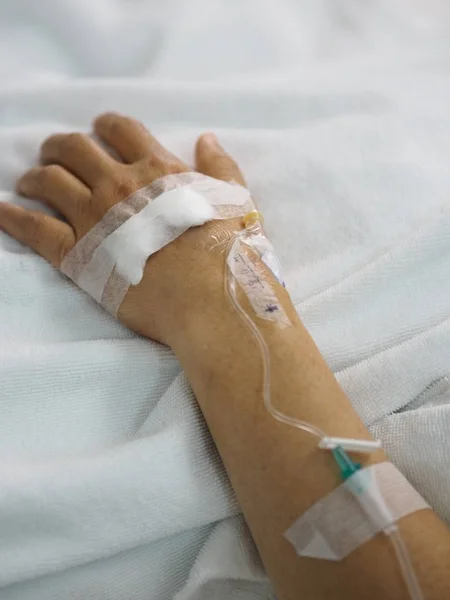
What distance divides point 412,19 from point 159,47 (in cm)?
58

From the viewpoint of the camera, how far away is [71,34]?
1.19 m

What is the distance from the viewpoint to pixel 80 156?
3.26 feet

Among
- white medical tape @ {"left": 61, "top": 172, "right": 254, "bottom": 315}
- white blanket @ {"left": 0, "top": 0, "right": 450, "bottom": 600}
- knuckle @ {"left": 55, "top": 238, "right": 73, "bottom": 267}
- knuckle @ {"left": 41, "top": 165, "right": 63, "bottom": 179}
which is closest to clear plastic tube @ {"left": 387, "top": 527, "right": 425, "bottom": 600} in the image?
white blanket @ {"left": 0, "top": 0, "right": 450, "bottom": 600}

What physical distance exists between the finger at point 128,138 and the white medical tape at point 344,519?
605 millimetres

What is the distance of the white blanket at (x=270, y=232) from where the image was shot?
68cm

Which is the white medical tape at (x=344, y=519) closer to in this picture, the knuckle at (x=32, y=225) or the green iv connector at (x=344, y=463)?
the green iv connector at (x=344, y=463)

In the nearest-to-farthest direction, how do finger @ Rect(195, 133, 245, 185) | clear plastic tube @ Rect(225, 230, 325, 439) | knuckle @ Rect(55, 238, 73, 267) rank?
clear plastic tube @ Rect(225, 230, 325, 439), knuckle @ Rect(55, 238, 73, 267), finger @ Rect(195, 133, 245, 185)

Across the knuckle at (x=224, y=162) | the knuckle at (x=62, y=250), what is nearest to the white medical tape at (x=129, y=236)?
Answer: the knuckle at (x=62, y=250)

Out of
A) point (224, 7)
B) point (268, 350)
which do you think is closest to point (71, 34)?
point (224, 7)

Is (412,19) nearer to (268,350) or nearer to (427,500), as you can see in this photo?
(268,350)

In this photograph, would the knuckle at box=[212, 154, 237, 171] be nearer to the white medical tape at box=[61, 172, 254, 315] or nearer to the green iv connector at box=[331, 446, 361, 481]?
the white medical tape at box=[61, 172, 254, 315]

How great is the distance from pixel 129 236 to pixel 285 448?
1.26ft

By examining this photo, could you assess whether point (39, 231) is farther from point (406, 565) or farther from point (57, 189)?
point (406, 565)

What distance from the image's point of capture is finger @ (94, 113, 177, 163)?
992 mm
